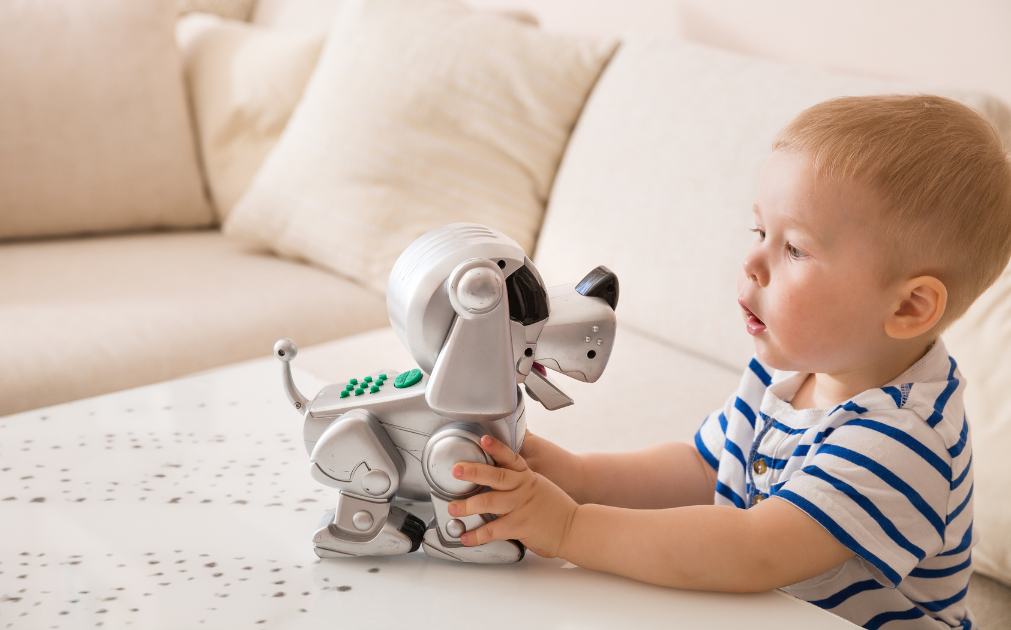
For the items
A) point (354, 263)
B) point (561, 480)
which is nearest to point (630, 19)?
point (354, 263)

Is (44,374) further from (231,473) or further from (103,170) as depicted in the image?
(103,170)

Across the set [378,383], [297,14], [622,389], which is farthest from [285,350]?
[297,14]

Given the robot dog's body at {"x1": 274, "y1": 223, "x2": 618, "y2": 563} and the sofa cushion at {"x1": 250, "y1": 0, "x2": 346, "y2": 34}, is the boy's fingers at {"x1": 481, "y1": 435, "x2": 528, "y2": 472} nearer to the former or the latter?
the robot dog's body at {"x1": 274, "y1": 223, "x2": 618, "y2": 563}

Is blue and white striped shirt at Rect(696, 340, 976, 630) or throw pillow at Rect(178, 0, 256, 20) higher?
throw pillow at Rect(178, 0, 256, 20)

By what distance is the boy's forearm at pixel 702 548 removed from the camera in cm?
61

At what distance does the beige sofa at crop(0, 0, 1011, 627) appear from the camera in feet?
3.77

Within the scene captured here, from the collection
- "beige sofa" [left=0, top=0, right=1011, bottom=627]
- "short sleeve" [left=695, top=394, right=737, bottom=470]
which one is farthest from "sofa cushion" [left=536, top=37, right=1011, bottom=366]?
"short sleeve" [left=695, top=394, right=737, bottom=470]

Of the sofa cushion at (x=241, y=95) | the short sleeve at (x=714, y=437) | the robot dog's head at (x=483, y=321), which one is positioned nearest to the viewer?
the robot dog's head at (x=483, y=321)

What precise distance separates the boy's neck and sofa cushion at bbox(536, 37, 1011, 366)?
45 centimetres

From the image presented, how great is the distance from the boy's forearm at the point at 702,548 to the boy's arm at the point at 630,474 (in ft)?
0.43

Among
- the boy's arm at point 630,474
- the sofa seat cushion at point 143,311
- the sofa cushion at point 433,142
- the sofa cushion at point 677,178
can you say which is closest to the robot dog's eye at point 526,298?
the boy's arm at point 630,474

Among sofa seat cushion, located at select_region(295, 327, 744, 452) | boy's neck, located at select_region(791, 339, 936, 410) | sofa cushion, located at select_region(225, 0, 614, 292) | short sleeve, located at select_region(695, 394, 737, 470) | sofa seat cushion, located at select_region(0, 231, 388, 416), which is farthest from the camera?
sofa cushion, located at select_region(225, 0, 614, 292)

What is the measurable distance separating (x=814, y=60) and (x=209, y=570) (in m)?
1.39

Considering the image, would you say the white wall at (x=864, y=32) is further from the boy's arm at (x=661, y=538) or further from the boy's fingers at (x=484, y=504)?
the boy's fingers at (x=484, y=504)
